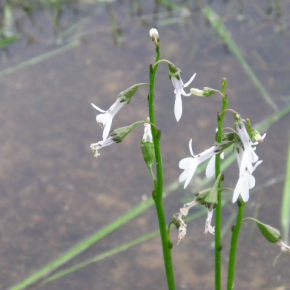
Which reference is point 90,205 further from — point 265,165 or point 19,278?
point 265,165

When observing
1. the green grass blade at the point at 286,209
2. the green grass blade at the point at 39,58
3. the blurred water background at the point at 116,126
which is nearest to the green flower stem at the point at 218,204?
the blurred water background at the point at 116,126

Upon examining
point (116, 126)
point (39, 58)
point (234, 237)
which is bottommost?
point (234, 237)

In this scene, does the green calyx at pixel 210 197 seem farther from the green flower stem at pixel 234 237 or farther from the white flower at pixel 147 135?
the white flower at pixel 147 135

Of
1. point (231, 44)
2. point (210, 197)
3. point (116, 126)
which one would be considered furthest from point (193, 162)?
point (231, 44)

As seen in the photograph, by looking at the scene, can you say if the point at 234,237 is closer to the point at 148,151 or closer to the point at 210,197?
the point at 210,197

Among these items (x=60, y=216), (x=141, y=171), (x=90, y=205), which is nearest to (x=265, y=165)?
(x=141, y=171)

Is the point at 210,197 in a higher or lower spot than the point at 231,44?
lower
